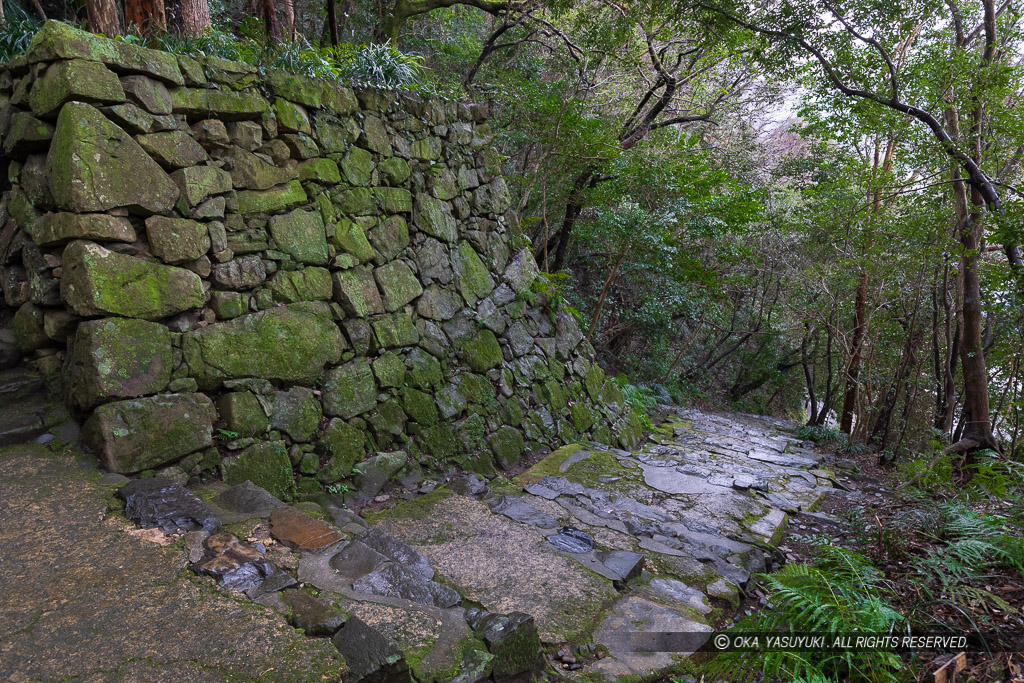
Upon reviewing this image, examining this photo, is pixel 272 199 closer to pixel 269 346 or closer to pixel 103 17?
pixel 269 346

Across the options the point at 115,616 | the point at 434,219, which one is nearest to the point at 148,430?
the point at 115,616

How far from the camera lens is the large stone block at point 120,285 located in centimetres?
296

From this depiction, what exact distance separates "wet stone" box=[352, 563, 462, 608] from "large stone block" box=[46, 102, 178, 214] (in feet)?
7.92

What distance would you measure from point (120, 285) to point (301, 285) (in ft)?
3.58

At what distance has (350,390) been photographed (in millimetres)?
4039

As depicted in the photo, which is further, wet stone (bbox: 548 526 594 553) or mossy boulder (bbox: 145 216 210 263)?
wet stone (bbox: 548 526 594 553)

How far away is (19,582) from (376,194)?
3352 millimetres

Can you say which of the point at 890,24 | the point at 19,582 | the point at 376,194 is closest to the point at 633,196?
the point at 890,24

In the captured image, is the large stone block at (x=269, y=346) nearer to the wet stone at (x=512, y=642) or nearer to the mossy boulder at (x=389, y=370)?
the mossy boulder at (x=389, y=370)

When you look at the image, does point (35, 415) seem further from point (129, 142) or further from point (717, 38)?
point (717, 38)

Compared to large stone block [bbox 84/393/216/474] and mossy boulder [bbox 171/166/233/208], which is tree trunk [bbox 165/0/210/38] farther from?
large stone block [bbox 84/393/216/474]

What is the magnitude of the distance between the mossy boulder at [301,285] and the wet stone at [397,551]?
1.72m

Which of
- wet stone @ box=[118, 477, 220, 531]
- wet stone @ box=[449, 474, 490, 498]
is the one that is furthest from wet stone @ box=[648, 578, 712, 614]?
wet stone @ box=[118, 477, 220, 531]

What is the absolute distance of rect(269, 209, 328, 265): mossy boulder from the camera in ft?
12.6
